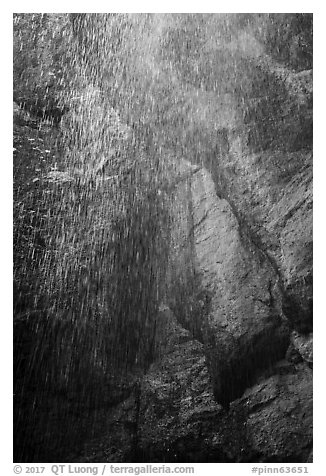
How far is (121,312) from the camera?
3639 millimetres

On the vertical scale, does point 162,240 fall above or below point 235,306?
above

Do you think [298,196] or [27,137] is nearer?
[298,196]

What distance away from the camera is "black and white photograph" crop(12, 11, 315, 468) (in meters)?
3.35

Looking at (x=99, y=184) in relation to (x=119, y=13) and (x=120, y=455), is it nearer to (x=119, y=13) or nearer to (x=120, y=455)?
(x=119, y=13)

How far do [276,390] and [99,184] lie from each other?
2.19 metres

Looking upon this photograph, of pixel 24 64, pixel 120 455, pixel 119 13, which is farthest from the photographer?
pixel 24 64

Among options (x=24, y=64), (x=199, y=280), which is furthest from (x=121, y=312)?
(x=24, y=64)

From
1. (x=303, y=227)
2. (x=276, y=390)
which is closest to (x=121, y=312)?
(x=276, y=390)

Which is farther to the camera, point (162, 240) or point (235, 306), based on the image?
point (162, 240)

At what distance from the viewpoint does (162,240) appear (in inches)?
150

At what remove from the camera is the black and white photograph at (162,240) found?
3.35 metres

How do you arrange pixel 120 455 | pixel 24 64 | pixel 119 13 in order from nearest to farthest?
pixel 120 455 → pixel 119 13 → pixel 24 64

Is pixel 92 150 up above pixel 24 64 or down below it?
below
